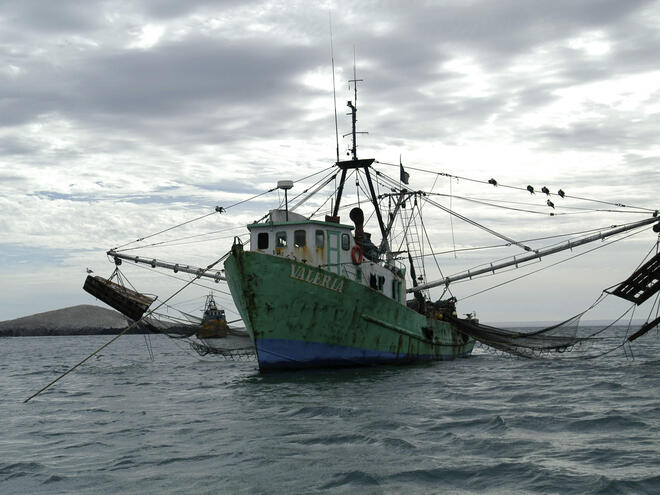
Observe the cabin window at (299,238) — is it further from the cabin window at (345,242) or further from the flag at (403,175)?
the flag at (403,175)

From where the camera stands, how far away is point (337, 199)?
30078mm

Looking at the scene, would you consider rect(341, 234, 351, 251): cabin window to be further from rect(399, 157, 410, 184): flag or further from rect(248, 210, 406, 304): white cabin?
rect(399, 157, 410, 184): flag

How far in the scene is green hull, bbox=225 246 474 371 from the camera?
836 inches

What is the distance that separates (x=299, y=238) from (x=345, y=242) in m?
1.97

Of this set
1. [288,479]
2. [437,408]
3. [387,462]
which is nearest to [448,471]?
[387,462]

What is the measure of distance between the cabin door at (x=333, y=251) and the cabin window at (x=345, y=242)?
301 millimetres

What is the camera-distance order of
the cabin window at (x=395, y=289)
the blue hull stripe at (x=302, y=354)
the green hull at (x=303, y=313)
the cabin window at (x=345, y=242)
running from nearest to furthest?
1. the green hull at (x=303, y=313)
2. the blue hull stripe at (x=302, y=354)
3. the cabin window at (x=345, y=242)
4. the cabin window at (x=395, y=289)

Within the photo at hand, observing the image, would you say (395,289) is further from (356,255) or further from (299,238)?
(299,238)

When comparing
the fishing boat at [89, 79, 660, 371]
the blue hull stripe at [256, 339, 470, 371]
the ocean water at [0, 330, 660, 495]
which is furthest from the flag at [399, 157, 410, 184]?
the ocean water at [0, 330, 660, 495]

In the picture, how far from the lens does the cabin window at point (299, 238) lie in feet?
78.7

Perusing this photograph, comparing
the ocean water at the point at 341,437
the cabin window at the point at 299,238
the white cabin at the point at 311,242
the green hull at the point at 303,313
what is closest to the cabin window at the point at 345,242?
the white cabin at the point at 311,242

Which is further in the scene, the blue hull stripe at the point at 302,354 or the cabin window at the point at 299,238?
the cabin window at the point at 299,238

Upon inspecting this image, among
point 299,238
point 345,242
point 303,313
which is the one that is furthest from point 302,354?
point 345,242

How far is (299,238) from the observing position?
24.1m
